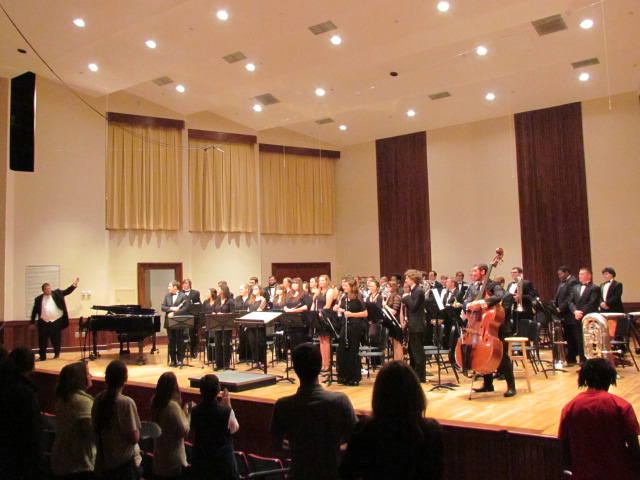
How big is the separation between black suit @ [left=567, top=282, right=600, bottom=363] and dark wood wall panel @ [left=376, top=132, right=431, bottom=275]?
6481 millimetres

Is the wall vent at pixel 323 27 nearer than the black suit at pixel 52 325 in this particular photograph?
Yes

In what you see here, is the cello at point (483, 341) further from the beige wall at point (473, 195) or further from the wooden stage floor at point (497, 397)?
the beige wall at point (473, 195)

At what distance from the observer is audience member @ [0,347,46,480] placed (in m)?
3.47

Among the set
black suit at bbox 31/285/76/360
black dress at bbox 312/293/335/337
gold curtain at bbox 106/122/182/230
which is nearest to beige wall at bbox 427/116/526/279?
black dress at bbox 312/293/335/337

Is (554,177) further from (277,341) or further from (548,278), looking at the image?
(277,341)

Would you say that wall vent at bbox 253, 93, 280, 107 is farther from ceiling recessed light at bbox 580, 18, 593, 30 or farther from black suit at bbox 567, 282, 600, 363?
black suit at bbox 567, 282, 600, 363

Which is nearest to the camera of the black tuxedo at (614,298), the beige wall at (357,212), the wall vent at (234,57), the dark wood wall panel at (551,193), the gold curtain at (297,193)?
the black tuxedo at (614,298)

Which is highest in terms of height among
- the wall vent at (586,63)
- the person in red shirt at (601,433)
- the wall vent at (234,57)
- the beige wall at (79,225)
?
the wall vent at (234,57)

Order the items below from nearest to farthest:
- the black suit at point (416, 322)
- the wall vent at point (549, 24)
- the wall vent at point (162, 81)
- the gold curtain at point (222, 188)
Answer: the black suit at point (416, 322)
the wall vent at point (549, 24)
the wall vent at point (162, 81)
the gold curtain at point (222, 188)

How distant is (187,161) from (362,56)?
224 inches

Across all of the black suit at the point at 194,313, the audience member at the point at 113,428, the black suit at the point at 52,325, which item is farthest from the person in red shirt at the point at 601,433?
the black suit at the point at 52,325

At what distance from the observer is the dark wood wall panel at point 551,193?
13.2 meters

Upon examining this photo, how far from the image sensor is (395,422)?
2033mm

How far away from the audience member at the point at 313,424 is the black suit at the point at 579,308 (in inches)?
266
